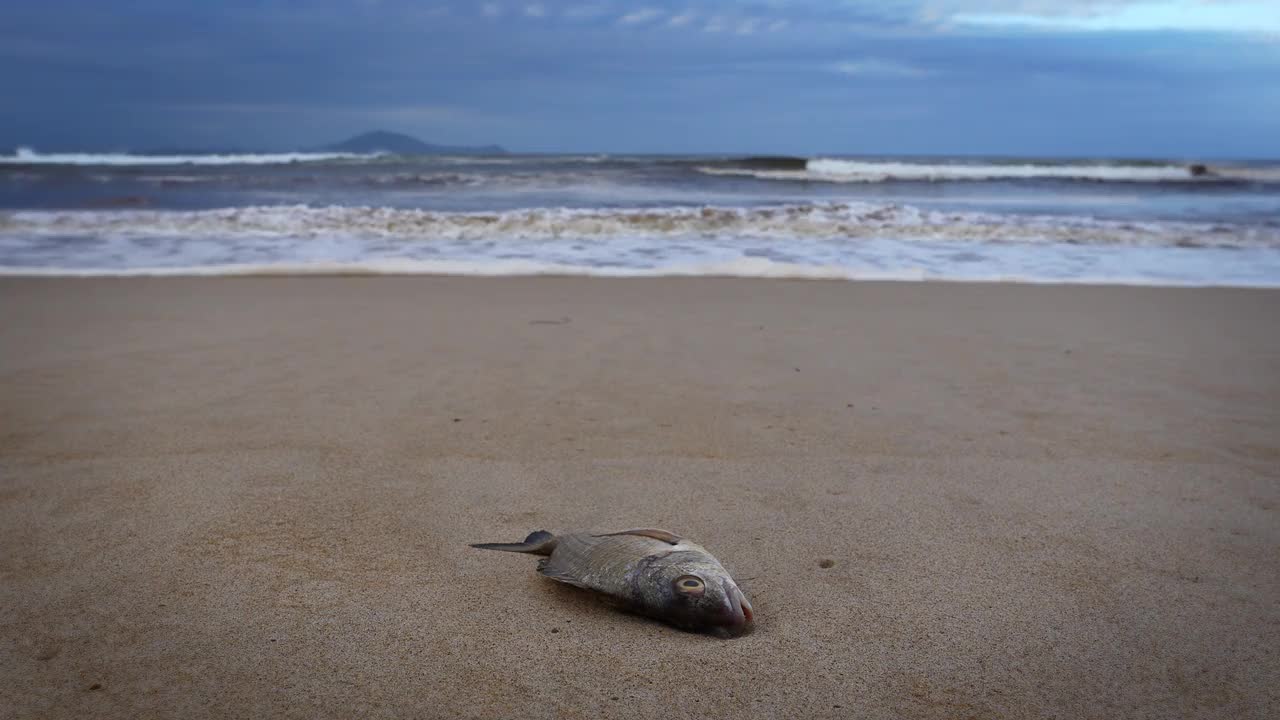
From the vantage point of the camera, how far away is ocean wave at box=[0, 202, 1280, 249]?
10547mm

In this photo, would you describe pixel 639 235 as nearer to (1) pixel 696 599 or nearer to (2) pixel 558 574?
(2) pixel 558 574

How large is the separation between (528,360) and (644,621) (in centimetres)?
264

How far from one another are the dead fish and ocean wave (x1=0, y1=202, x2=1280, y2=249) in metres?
8.64

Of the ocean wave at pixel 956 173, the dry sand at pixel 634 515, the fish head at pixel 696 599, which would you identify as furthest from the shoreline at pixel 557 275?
the ocean wave at pixel 956 173

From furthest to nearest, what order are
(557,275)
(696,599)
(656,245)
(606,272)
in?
1. (656,245)
2. (606,272)
3. (557,275)
4. (696,599)

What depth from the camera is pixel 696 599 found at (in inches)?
75.5

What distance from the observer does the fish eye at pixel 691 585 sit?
6.31ft

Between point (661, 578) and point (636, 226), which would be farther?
point (636, 226)

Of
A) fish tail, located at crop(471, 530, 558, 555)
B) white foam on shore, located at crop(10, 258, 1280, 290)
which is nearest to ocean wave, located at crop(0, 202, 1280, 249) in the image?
white foam on shore, located at crop(10, 258, 1280, 290)

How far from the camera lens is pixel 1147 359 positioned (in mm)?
4574

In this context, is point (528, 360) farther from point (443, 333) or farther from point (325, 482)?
point (325, 482)

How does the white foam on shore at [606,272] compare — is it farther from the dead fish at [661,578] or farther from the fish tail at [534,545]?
the dead fish at [661,578]

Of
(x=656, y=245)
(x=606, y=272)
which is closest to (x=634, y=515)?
(x=606, y=272)

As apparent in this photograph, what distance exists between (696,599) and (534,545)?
535 mm
